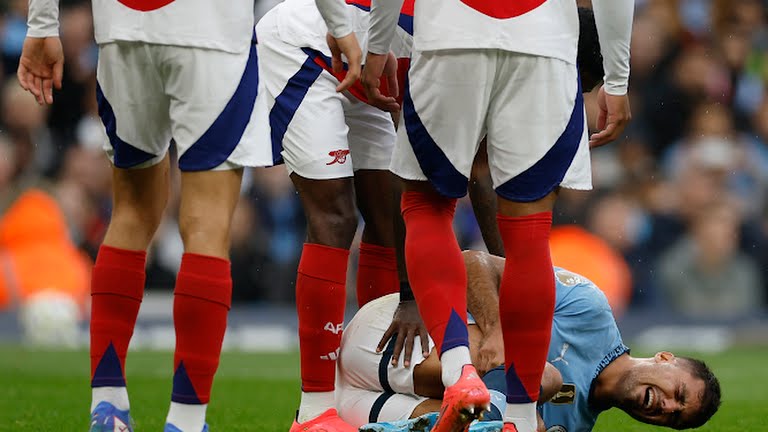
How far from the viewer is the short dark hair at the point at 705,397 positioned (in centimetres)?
508

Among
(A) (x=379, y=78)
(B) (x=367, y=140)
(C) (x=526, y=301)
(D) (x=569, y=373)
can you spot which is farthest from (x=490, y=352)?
(B) (x=367, y=140)

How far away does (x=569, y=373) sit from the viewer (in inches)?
198

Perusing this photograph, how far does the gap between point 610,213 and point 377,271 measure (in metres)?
7.43

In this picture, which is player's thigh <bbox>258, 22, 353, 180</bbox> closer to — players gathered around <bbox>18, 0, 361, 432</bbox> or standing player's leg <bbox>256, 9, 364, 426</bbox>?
standing player's leg <bbox>256, 9, 364, 426</bbox>

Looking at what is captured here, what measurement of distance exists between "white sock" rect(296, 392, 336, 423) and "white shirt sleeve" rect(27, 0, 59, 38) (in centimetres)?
170

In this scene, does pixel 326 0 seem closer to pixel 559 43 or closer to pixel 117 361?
pixel 559 43

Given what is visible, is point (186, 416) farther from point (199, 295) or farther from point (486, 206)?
point (486, 206)

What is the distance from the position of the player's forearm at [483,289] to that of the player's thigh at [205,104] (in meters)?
1.31

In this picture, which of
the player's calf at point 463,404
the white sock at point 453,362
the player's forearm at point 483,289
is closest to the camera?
the player's calf at point 463,404

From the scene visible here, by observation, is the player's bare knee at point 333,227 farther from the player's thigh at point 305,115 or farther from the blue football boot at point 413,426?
the blue football boot at point 413,426

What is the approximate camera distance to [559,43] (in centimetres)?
423

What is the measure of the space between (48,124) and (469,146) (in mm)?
9008

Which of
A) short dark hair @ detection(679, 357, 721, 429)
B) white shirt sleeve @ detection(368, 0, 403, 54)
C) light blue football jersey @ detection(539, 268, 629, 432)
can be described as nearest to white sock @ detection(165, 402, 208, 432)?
white shirt sleeve @ detection(368, 0, 403, 54)

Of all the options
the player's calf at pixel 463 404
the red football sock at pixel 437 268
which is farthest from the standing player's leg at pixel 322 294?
the player's calf at pixel 463 404
